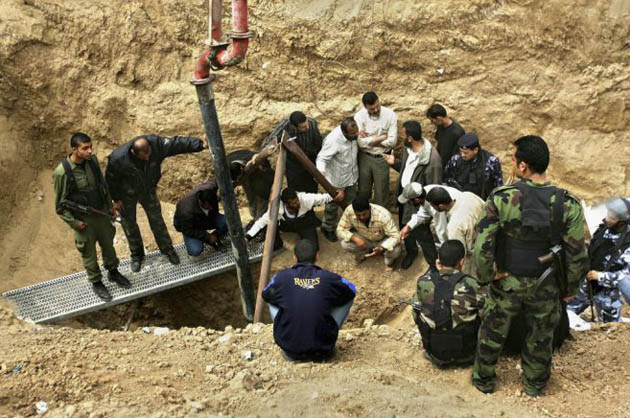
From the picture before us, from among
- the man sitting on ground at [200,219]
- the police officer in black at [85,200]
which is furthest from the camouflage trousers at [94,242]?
the man sitting on ground at [200,219]

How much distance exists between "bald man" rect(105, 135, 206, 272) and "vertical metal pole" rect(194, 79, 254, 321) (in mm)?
743

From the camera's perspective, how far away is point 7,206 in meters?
8.66

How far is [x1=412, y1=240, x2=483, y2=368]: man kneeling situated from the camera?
4.82 meters

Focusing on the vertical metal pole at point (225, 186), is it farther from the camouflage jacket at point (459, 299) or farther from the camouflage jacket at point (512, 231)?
the camouflage jacket at point (512, 231)

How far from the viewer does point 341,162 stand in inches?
302

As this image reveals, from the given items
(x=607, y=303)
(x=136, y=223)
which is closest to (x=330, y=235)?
(x=136, y=223)

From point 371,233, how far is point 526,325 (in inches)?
118

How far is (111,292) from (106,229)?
858 mm

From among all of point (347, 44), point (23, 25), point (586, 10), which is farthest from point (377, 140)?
point (23, 25)

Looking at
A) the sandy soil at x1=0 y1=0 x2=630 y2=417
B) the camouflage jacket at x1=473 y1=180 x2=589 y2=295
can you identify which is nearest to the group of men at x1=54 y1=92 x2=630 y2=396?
the camouflage jacket at x1=473 y1=180 x2=589 y2=295

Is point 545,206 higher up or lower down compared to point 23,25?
lower down

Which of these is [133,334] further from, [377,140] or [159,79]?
[159,79]

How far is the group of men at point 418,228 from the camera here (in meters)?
4.36

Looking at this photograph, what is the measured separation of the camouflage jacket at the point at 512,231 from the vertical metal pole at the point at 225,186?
2.84 meters
